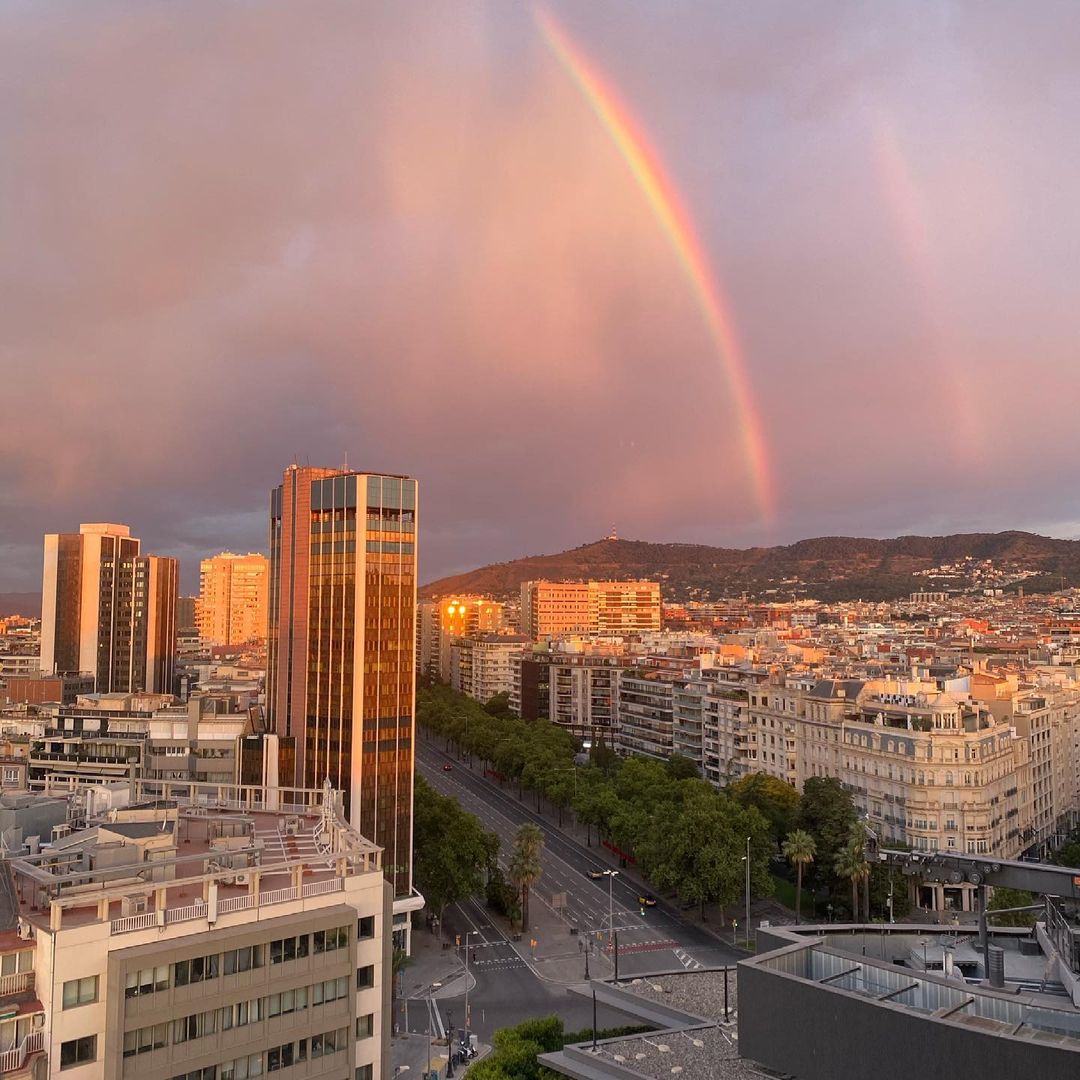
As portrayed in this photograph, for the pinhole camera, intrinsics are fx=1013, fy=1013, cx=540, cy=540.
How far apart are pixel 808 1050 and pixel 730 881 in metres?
42.4

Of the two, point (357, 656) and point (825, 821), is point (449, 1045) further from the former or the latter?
point (825, 821)

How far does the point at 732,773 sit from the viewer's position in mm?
90812

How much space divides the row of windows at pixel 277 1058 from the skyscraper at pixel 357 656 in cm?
3042

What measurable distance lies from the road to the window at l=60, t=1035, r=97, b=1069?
32777mm

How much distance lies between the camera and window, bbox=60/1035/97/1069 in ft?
77.7

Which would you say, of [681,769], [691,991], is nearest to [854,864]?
[691,991]

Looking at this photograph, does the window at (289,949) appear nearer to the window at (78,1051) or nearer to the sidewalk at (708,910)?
the window at (78,1051)

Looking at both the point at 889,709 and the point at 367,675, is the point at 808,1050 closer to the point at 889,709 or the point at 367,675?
the point at 367,675

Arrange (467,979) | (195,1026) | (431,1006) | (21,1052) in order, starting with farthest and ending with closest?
(467,979) → (431,1006) → (195,1026) → (21,1052)

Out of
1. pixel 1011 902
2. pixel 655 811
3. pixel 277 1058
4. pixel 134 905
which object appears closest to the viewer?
pixel 134 905

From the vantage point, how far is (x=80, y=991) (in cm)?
2402

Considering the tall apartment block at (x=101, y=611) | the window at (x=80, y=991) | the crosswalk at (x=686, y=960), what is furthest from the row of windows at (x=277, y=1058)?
the tall apartment block at (x=101, y=611)

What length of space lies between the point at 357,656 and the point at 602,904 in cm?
2288

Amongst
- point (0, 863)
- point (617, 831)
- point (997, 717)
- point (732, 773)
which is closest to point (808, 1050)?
point (0, 863)
